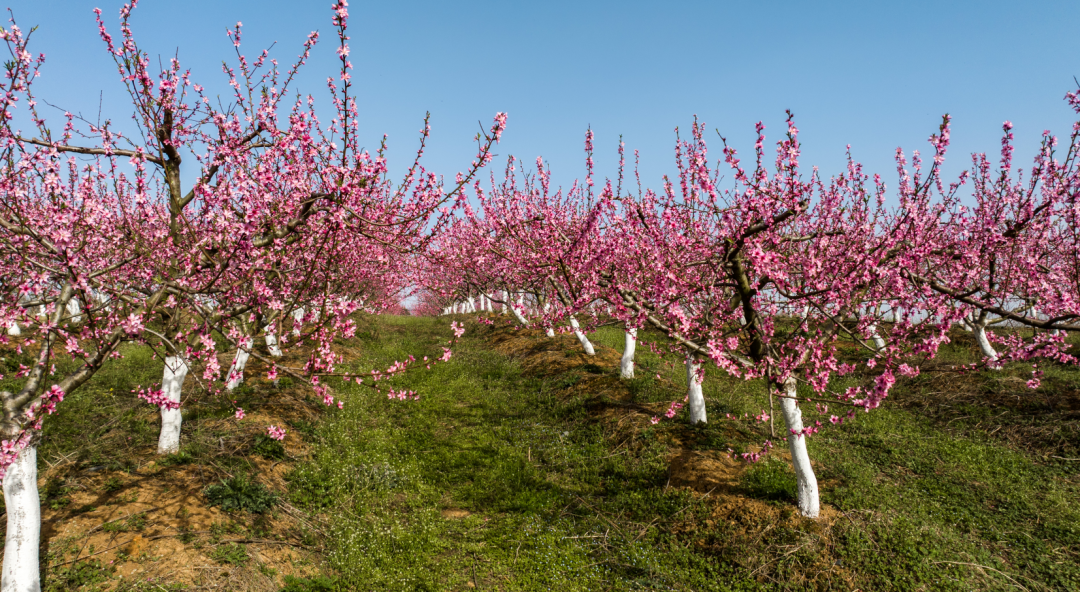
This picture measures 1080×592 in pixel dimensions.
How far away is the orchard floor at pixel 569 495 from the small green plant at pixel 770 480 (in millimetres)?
53

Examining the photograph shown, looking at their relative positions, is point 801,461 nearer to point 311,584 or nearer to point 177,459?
point 311,584

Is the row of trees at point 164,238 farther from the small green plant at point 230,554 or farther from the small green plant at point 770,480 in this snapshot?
the small green plant at point 770,480

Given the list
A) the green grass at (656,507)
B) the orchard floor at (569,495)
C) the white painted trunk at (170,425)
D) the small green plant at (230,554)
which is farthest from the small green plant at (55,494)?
the green grass at (656,507)

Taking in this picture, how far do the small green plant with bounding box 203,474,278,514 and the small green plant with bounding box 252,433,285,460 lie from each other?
1.73 metres

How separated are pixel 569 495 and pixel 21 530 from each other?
7.43 meters

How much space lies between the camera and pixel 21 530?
5.46 m

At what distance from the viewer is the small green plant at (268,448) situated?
984 centimetres

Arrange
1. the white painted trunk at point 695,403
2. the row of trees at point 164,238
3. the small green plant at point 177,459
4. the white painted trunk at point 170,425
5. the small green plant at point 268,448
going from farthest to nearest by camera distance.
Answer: the white painted trunk at point 695,403
the small green plant at point 268,448
the white painted trunk at point 170,425
the small green plant at point 177,459
the row of trees at point 164,238

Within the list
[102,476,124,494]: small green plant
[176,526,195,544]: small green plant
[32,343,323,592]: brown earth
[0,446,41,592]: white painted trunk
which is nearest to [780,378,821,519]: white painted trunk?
[32,343,323,592]: brown earth

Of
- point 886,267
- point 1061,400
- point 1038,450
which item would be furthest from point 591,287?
point 1061,400

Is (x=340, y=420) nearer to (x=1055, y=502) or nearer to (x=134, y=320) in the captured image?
(x=134, y=320)

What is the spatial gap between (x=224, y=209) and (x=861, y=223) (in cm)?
993

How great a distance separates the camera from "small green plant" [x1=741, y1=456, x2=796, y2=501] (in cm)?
820

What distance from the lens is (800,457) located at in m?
7.57
